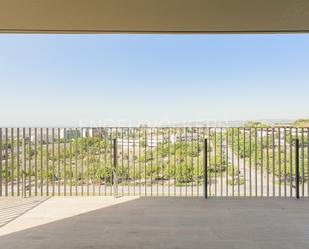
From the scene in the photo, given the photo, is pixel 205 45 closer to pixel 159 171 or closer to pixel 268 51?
pixel 268 51

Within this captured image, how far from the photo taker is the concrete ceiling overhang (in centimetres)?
236

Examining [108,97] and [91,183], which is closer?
[91,183]

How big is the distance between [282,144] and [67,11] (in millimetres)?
3559

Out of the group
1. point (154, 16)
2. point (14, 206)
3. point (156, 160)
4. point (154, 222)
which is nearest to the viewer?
point (154, 16)

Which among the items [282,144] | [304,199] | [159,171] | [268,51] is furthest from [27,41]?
[268,51]

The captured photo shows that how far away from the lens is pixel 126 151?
4535 mm

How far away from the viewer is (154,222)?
297 cm

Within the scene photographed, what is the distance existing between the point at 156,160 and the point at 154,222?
1.65m

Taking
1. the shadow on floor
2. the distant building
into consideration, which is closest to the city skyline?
the distant building

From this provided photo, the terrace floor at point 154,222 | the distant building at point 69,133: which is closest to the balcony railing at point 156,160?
the distant building at point 69,133

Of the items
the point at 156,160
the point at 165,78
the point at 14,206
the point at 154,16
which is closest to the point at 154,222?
the point at 156,160

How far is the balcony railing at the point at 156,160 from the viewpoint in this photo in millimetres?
4121

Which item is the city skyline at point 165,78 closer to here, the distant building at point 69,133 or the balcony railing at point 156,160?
the balcony railing at point 156,160

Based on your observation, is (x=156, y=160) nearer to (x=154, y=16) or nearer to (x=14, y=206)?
(x=14, y=206)
